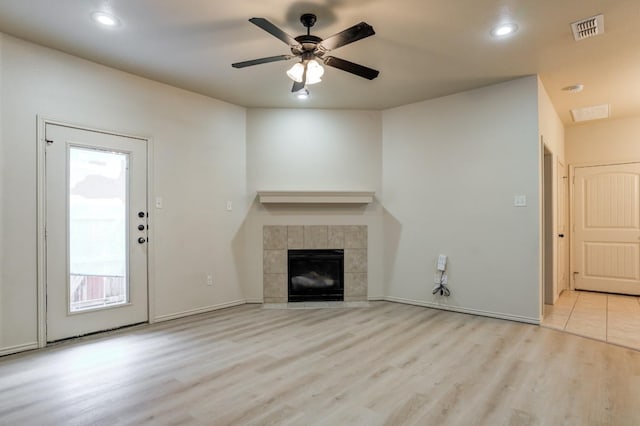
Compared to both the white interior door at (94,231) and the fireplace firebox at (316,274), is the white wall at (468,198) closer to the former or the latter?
the fireplace firebox at (316,274)

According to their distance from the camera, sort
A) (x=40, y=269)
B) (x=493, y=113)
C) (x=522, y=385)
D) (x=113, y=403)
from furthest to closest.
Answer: (x=493, y=113) < (x=40, y=269) < (x=522, y=385) < (x=113, y=403)

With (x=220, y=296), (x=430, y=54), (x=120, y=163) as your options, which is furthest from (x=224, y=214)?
(x=430, y=54)

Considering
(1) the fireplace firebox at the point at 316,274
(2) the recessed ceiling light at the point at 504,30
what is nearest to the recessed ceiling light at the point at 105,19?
(2) the recessed ceiling light at the point at 504,30

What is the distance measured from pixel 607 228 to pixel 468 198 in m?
2.84

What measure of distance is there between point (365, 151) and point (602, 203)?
3.81m

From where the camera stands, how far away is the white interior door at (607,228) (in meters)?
5.18

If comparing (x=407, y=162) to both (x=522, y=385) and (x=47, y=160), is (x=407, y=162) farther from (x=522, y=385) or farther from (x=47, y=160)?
(x=47, y=160)

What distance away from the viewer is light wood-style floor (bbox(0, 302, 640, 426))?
2.02 metres

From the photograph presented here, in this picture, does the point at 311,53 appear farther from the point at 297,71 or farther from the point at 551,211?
the point at 551,211

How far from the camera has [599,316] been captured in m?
4.06

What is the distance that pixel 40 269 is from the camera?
3109 mm

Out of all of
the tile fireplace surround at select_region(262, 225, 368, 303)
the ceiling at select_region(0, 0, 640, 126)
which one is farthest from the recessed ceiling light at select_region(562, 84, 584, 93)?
the tile fireplace surround at select_region(262, 225, 368, 303)

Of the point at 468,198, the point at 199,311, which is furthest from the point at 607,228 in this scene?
the point at 199,311

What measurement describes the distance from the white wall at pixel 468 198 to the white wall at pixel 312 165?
0.69ft
